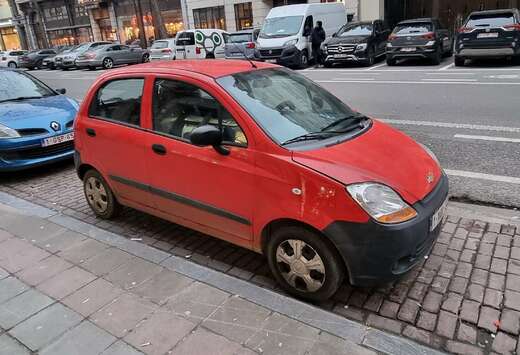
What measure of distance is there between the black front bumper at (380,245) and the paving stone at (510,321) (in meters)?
0.62

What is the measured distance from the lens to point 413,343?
2.62 m

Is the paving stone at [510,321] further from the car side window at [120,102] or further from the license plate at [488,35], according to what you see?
the license plate at [488,35]

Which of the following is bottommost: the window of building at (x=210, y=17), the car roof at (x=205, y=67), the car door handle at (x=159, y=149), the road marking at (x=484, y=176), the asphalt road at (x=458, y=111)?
the asphalt road at (x=458, y=111)

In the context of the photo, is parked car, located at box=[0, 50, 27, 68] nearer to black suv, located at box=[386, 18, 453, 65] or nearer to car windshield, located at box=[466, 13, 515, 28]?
black suv, located at box=[386, 18, 453, 65]

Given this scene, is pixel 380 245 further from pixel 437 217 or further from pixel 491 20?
pixel 491 20

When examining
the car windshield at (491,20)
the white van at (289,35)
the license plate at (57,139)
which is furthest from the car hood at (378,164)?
the white van at (289,35)

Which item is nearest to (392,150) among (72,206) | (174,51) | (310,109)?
(310,109)

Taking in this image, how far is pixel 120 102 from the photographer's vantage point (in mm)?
4219

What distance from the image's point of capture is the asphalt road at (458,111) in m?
5.19

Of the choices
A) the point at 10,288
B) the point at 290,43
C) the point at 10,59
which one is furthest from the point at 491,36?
the point at 10,59

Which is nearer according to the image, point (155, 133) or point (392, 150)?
point (392, 150)

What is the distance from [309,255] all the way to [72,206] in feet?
10.9

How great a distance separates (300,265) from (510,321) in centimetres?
135

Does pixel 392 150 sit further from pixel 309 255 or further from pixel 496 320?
pixel 496 320
